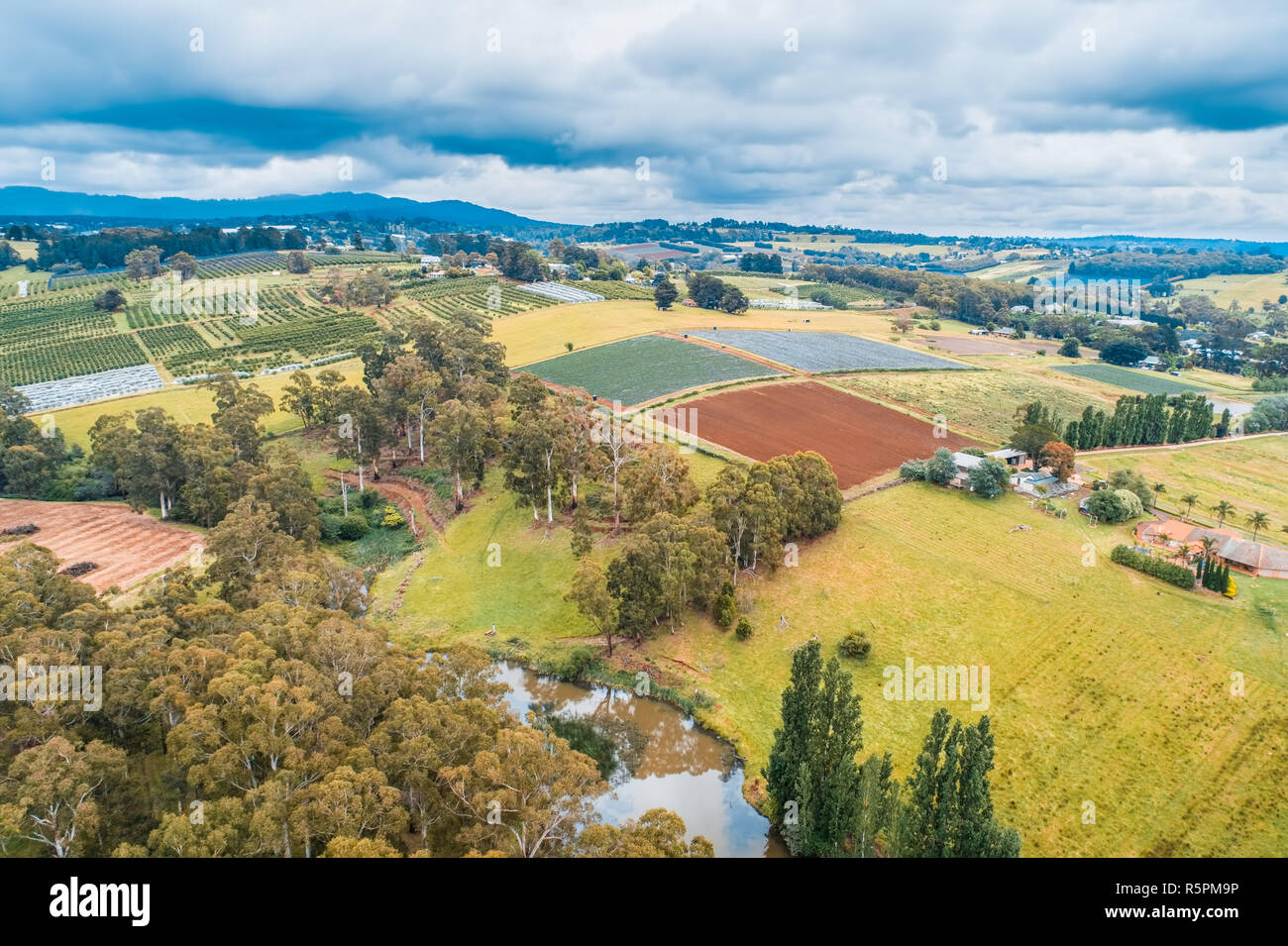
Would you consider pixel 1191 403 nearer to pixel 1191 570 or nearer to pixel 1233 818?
pixel 1191 570

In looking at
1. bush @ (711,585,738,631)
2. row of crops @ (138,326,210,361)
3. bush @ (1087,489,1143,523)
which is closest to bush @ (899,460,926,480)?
bush @ (1087,489,1143,523)

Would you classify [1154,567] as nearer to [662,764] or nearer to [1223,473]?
[1223,473]

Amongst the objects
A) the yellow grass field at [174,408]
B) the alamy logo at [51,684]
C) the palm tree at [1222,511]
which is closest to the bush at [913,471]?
the palm tree at [1222,511]

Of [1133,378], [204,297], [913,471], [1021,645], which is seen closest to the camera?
[1021,645]

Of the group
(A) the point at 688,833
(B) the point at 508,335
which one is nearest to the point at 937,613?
(A) the point at 688,833
